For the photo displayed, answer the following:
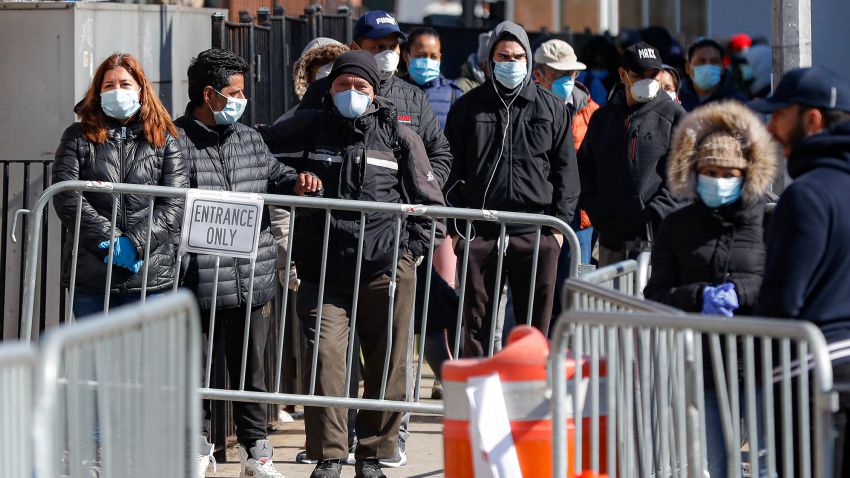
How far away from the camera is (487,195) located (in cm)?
811

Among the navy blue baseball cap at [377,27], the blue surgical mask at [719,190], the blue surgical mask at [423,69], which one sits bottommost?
the blue surgical mask at [719,190]

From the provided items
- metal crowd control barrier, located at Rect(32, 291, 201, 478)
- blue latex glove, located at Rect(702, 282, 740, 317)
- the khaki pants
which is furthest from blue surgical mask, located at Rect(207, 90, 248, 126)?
metal crowd control barrier, located at Rect(32, 291, 201, 478)

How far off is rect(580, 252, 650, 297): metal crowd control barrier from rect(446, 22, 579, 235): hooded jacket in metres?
1.85

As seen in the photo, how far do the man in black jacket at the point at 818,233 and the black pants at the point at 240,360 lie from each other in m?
2.78

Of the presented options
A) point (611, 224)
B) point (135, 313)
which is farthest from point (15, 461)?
point (611, 224)

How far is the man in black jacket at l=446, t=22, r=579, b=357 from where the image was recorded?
7934mm

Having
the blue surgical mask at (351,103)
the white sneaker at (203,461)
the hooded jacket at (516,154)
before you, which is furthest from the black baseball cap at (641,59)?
the white sneaker at (203,461)

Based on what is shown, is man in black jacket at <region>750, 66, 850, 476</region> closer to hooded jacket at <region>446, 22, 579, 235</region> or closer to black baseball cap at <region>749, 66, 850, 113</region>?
black baseball cap at <region>749, 66, 850, 113</region>

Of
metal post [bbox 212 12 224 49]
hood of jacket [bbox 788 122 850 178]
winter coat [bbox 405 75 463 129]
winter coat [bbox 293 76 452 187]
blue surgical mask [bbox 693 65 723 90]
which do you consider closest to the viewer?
hood of jacket [bbox 788 122 850 178]

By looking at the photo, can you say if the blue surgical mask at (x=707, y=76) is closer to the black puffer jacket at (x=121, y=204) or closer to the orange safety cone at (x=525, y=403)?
the black puffer jacket at (x=121, y=204)

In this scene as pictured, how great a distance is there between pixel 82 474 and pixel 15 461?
1.89 feet

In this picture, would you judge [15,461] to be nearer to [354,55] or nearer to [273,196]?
[273,196]

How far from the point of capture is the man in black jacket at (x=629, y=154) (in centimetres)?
848

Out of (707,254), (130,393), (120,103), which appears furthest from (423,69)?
(130,393)
